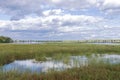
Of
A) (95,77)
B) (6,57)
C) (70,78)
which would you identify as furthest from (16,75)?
(6,57)

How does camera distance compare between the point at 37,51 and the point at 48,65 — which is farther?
the point at 37,51

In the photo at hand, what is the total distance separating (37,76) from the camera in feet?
49.5

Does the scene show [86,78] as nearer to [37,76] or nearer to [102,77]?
[102,77]

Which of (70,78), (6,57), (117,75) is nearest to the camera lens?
(70,78)

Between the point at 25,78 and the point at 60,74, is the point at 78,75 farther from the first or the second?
the point at 25,78

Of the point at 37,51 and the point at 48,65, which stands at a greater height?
the point at 37,51

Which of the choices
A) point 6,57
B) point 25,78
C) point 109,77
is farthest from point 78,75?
point 6,57

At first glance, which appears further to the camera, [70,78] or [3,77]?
[3,77]

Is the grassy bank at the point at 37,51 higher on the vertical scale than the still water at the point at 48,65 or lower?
higher

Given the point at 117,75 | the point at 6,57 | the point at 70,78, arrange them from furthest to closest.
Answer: the point at 6,57 < the point at 117,75 < the point at 70,78

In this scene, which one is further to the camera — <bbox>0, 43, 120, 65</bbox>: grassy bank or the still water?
<bbox>0, 43, 120, 65</bbox>: grassy bank

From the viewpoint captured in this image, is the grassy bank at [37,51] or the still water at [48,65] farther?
the grassy bank at [37,51]

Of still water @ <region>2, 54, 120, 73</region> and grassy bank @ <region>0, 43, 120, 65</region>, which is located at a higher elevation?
grassy bank @ <region>0, 43, 120, 65</region>

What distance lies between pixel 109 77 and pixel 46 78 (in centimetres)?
384
